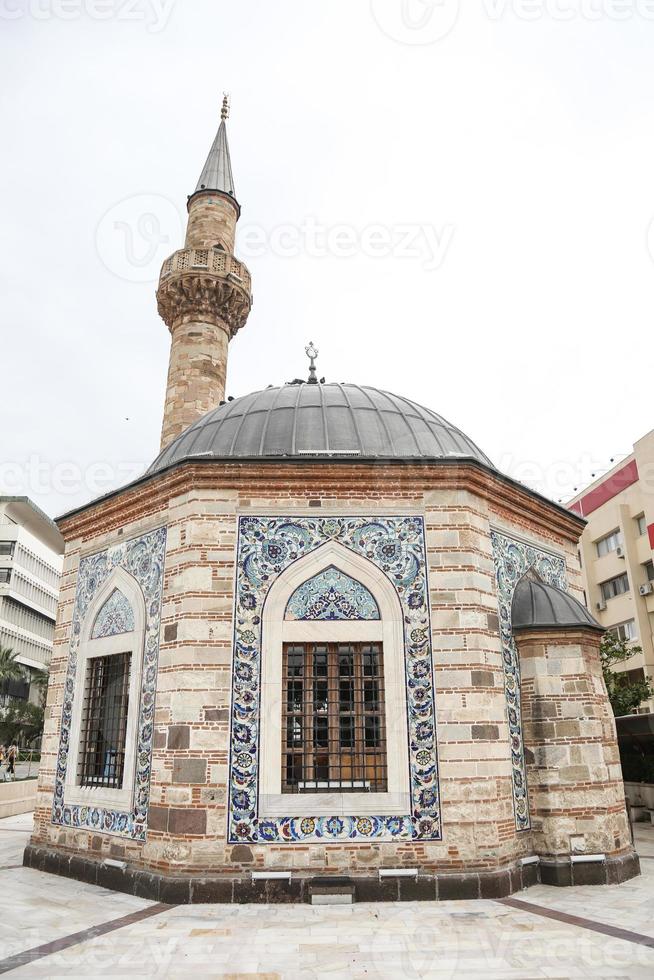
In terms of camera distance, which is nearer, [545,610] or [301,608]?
[301,608]

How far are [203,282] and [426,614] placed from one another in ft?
35.4

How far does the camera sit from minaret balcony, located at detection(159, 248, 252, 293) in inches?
619

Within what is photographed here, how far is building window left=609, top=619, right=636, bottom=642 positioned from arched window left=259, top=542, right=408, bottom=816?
19.1m

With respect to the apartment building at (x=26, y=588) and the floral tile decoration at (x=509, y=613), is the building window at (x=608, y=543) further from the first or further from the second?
the apartment building at (x=26, y=588)

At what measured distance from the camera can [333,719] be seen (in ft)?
24.1

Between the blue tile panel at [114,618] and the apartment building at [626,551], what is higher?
the apartment building at [626,551]

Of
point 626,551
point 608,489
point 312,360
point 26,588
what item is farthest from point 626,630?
point 26,588

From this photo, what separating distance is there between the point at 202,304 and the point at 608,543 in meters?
18.2

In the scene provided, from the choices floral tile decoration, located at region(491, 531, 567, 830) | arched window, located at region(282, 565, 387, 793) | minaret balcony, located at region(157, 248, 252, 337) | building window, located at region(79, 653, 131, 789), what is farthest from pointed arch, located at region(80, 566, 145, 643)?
minaret balcony, located at region(157, 248, 252, 337)

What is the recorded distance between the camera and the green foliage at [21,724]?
26812 millimetres

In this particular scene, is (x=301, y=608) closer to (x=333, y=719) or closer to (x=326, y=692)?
(x=326, y=692)

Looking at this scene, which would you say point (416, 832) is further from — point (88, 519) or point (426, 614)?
point (88, 519)

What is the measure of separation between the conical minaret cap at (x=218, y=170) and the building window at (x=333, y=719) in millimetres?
13633

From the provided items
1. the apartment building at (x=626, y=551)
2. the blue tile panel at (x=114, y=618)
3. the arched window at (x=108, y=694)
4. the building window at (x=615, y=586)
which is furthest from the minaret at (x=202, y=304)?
the building window at (x=615, y=586)
